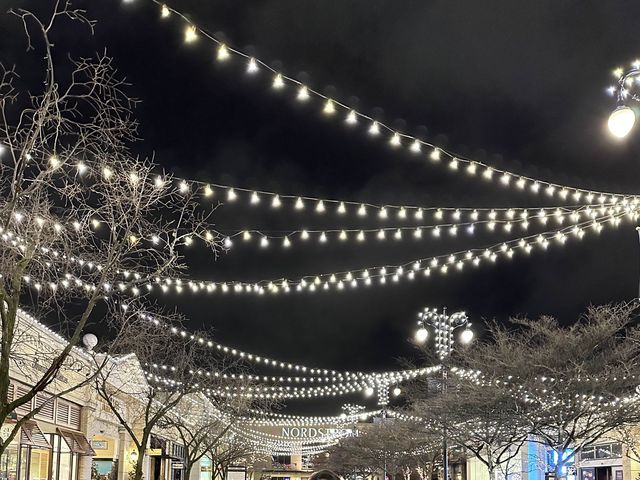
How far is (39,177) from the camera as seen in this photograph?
891cm

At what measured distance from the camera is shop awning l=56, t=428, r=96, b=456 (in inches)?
1032

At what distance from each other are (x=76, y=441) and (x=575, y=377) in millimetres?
17545

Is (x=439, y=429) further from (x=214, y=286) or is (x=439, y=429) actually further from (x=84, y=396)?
(x=214, y=286)

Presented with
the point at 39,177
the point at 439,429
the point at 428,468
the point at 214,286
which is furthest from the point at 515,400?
the point at 428,468

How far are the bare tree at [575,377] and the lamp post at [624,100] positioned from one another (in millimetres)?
14606

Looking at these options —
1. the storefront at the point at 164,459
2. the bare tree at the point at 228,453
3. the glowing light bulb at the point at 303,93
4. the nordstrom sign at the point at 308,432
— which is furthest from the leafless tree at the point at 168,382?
the nordstrom sign at the point at 308,432

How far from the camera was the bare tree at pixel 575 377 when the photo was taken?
23.8m

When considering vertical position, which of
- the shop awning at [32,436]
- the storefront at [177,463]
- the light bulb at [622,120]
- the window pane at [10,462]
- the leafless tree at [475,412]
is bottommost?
A: the storefront at [177,463]

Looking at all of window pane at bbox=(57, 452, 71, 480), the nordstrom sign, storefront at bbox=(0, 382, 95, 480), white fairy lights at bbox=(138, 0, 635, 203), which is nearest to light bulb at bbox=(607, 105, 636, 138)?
white fairy lights at bbox=(138, 0, 635, 203)

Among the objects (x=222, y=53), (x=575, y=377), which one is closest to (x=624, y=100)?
(x=222, y=53)

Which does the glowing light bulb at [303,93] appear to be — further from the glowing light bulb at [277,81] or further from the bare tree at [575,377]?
the bare tree at [575,377]

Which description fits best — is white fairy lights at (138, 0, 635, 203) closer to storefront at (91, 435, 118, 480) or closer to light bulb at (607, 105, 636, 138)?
light bulb at (607, 105, 636, 138)

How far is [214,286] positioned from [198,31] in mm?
10321

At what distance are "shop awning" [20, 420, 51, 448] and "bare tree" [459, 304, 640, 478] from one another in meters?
14.9
